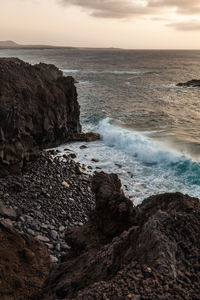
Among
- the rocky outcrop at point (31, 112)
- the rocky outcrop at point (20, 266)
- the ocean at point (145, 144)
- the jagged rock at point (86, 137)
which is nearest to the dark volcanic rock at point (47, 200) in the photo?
the rocky outcrop at point (31, 112)

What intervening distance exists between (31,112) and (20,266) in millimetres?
12344

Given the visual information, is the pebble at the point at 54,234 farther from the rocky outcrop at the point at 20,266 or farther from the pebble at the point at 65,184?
the pebble at the point at 65,184

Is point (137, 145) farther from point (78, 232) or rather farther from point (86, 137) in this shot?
point (78, 232)

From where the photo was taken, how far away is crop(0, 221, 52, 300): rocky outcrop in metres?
5.43

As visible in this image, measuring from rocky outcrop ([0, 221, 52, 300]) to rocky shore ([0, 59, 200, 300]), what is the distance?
20mm

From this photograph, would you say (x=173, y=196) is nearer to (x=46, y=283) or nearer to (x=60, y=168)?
(x=46, y=283)

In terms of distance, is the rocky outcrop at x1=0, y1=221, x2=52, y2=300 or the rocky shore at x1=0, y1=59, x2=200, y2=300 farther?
the rocky outcrop at x1=0, y1=221, x2=52, y2=300

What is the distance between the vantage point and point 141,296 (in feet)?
10.3

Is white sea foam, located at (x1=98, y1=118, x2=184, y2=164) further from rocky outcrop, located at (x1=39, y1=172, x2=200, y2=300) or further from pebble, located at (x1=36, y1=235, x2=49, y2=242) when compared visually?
rocky outcrop, located at (x1=39, y1=172, x2=200, y2=300)

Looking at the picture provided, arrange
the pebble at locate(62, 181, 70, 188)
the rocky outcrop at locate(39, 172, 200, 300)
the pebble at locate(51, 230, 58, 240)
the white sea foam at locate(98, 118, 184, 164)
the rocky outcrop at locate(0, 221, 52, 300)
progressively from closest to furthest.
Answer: the rocky outcrop at locate(39, 172, 200, 300) → the rocky outcrop at locate(0, 221, 52, 300) → the pebble at locate(51, 230, 58, 240) → the pebble at locate(62, 181, 70, 188) → the white sea foam at locate(98, 118, 184, 164)

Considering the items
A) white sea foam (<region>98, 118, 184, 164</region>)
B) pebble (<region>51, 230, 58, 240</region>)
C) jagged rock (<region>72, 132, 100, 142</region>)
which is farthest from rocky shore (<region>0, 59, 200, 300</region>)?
jagged rock (<region>72, 132, 100, 142</region>)

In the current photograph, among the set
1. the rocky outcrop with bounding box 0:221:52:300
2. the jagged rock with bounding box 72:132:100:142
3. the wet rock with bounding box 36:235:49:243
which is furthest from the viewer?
the jagged rock with bounding box 72:132:100:142

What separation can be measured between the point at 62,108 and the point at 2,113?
703 centimetres

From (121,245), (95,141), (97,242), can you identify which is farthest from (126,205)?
(95,141)
